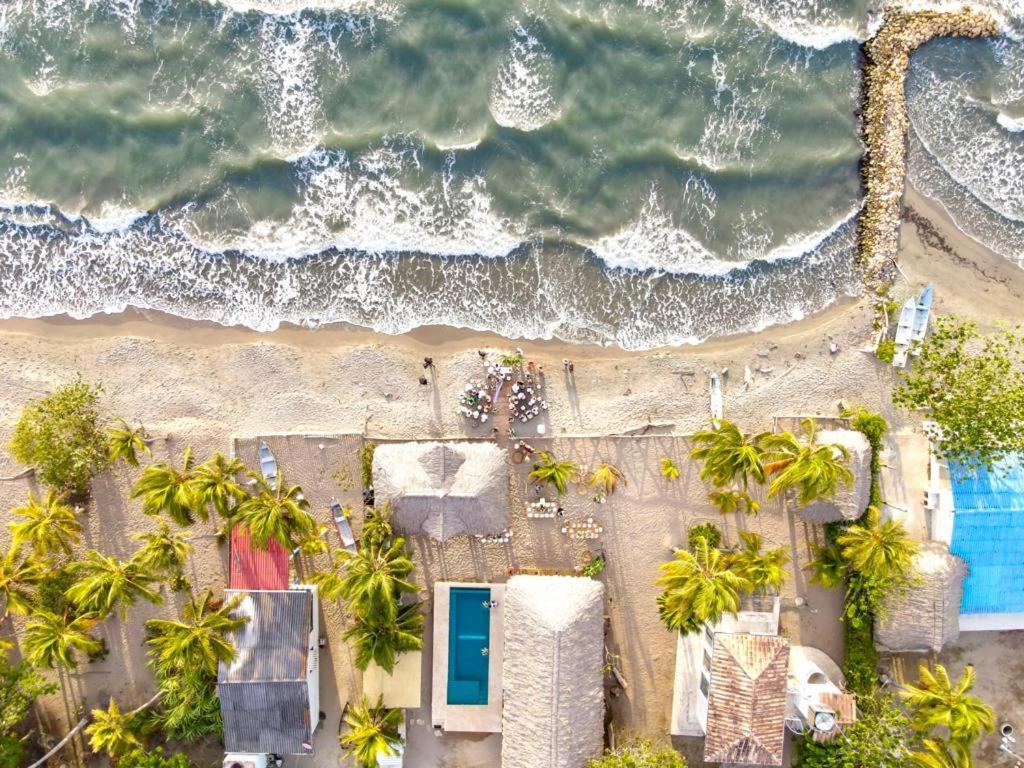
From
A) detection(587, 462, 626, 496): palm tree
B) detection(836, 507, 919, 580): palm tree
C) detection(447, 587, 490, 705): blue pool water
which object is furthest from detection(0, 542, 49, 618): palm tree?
detection(836, 507, 919, 580): palm tree

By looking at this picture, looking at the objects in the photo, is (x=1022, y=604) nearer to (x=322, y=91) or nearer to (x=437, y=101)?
(x=437, y=101)

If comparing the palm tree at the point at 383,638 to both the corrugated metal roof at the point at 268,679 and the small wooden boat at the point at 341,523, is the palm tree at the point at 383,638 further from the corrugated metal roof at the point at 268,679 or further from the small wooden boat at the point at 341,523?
the small wooden boat at the point at 341,523

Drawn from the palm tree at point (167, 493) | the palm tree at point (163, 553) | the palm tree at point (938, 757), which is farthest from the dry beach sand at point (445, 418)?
the palm tree at point (938, 757)

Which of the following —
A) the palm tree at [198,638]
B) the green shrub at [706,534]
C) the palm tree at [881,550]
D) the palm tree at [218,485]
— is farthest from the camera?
the green shrub at [706,534]


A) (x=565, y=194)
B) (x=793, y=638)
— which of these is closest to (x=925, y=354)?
(x=793, y=638)

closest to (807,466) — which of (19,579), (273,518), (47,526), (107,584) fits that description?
(273,518)

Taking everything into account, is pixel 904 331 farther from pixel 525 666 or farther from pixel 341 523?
pixel 341 523

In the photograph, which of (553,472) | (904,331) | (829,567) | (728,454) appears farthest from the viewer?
(904,331)
